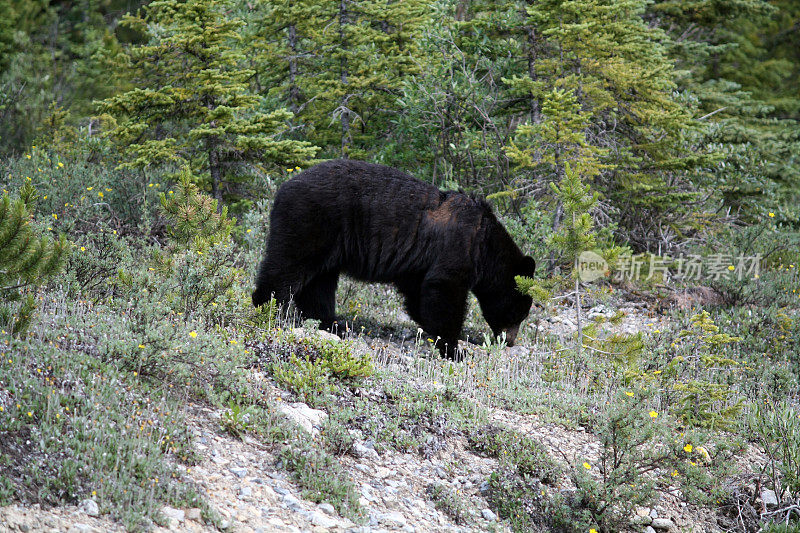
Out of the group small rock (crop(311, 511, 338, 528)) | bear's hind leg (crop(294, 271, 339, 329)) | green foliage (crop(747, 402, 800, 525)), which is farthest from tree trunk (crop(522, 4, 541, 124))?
small rock (crop(311, 511, 338, 528))

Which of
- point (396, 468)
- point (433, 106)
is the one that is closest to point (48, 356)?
point (396, 468)

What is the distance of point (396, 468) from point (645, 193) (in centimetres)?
766

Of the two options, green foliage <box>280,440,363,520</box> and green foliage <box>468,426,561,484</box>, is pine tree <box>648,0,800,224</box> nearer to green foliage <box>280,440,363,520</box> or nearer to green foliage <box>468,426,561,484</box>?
green foliage <box>468,426,561,484</box>

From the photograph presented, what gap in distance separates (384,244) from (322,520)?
3669 millimetres

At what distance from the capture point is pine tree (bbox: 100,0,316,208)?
29.7ft

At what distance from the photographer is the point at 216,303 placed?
6.12 meters

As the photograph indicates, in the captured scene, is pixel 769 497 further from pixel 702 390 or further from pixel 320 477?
pixel 320 477

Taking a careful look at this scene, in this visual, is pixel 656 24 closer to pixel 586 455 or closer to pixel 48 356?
pixel 586 455

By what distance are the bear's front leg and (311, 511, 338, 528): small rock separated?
11.2ft

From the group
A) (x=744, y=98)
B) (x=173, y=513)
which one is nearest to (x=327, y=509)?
(x=173, y=513)

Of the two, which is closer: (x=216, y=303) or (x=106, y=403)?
(x=106, y=403)

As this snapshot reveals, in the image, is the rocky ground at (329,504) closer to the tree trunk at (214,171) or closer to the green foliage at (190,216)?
the green foliage at (190,216)

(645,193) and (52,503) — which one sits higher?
(645,193)

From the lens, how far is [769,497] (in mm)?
5184
